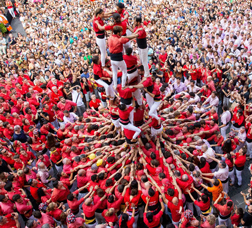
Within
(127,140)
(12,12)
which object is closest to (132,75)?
(127,140)

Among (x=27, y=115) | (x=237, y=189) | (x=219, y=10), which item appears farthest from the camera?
(x=219, y=10)

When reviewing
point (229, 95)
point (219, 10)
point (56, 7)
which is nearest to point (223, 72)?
point (229, 95)

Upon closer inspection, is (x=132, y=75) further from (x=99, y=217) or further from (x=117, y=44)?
(x=99, y=217)

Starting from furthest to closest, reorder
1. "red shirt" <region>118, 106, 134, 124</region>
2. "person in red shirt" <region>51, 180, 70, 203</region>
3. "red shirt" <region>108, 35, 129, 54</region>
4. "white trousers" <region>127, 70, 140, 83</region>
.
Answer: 1. "white trousers" <region>127, 70, 140, 83</region>
2. "red shirt" <region>118, 106, 134, 124</region>
3. "person in red shirt" <region>51, 180, 70, 203</region>
4. "red shirt" <region>108, 35, 129, 54</region>

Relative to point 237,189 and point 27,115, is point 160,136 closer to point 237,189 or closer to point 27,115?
point 237,189

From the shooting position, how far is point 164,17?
1977 cm

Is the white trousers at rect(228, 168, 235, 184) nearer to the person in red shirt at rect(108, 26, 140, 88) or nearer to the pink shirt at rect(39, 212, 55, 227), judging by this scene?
the person in red shirt at rect(108, 26, 140, 88)

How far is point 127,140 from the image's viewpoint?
738 centimetres

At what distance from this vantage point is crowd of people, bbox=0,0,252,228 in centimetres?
583

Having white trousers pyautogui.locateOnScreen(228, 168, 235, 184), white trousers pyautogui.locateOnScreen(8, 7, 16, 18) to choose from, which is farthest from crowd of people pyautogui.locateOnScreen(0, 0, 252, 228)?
white trousers pyautogui.locateOnScreen(8, 7, 16, 18)

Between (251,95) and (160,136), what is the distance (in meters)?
4.31

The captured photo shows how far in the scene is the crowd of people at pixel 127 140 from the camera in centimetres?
583

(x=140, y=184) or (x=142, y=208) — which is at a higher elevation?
(x=140, y=184)

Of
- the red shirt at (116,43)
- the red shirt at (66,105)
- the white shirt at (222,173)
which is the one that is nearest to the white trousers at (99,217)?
the white shirt at (222,173)
